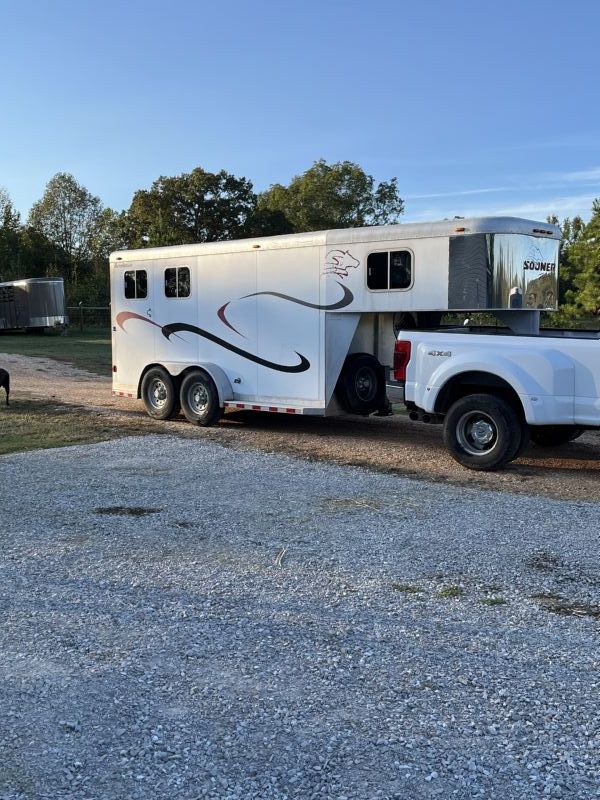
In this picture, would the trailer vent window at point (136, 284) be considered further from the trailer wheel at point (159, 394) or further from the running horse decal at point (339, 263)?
the running horse decal at point (339, 263)

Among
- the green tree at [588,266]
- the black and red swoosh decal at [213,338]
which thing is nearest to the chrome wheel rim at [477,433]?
the black and red swoosh decal at [213,338]

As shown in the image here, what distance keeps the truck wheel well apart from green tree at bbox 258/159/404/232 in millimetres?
51116

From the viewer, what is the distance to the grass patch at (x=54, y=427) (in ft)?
35.5

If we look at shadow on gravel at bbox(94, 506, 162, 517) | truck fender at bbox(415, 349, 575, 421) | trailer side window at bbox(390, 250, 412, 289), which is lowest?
shadow on gravel at bbox(94, 506, 162, 517)

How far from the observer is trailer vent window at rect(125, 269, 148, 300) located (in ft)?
43.9

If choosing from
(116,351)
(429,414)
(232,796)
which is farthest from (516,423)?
(116,351)

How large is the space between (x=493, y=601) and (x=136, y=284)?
32.7 ft

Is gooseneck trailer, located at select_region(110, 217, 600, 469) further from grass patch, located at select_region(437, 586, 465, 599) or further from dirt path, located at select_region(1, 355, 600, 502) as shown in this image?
grass patch, located at select_region(437, 586, 465, 599)

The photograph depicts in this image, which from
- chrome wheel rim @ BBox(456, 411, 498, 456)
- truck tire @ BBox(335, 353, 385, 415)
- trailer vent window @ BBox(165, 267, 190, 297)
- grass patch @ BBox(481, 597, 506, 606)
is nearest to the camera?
grass patch @ BBox(481, 597, 506, 606)

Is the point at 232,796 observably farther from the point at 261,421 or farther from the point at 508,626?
the point at 261,421

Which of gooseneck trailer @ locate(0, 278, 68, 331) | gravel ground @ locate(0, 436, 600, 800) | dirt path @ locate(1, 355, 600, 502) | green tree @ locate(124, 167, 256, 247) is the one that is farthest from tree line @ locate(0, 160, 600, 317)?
gravel ground @ locate(0, 436, 600, 800)

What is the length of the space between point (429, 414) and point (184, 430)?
4055mm

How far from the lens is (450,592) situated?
5.16 m

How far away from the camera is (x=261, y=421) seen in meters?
13.4
